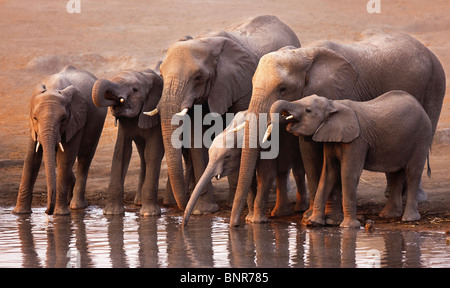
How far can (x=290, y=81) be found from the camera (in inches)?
446

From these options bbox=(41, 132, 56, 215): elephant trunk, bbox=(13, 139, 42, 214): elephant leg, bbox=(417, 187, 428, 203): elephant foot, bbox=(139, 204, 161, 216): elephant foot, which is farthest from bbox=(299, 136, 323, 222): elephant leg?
bbox=(13, 139, 42, 214): elephant leg

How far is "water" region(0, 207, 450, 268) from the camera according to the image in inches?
356

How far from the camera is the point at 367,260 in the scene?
29.6ft

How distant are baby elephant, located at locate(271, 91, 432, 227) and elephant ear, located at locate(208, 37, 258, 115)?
1670 mm

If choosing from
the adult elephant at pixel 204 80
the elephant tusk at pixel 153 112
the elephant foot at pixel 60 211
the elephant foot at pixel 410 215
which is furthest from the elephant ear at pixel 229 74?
the elephant foot at pixel 410 215

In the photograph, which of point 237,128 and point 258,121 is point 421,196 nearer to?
point 258,121

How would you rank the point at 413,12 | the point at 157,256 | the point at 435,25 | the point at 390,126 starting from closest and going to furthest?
the point at 157,256
the point at 390,126
the point at 435,25
the point at 413,12

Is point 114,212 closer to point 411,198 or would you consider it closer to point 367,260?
point 411,198

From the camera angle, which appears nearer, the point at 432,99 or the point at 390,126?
the point at 390,126

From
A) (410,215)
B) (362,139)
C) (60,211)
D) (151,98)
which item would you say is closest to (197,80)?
(151,98)

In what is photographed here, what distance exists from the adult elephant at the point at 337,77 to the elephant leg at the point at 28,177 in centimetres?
295

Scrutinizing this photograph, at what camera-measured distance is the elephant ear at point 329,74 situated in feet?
38.3
